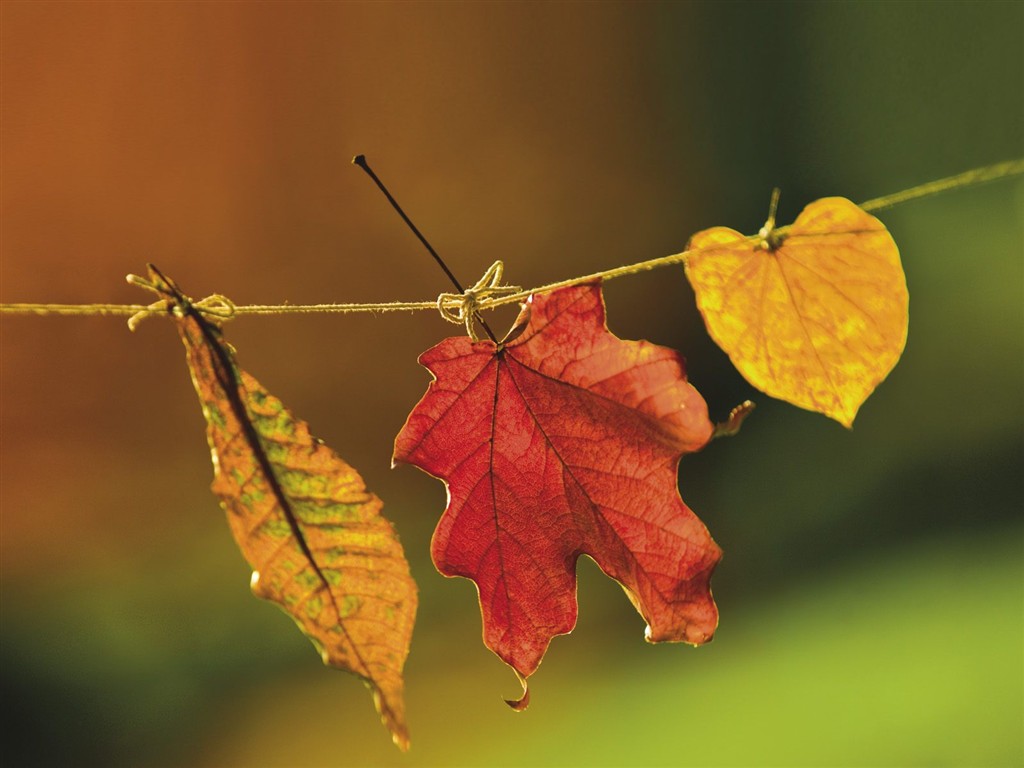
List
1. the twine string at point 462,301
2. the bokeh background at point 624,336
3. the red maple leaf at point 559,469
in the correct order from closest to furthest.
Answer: the twine string at point 462,301
the red maple leaf at point 559,469
the bokeh background at point 624,336

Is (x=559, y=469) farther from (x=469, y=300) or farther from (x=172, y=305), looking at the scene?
(x=172, y=305)

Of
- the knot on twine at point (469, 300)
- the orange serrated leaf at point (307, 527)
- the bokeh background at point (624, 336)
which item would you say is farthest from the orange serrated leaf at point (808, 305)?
the bokeh background at point (624, 336)

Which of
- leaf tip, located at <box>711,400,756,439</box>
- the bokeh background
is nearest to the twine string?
leaf tip, located at <box>711,400,756,439</box>

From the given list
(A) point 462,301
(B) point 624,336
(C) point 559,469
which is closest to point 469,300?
(A) point 462,301

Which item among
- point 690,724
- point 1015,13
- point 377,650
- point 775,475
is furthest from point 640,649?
point 1015,13

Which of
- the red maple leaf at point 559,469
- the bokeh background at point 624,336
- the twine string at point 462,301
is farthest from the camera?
the bokeh background at point 624,336

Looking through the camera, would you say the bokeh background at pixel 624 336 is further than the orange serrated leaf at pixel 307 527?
Yes

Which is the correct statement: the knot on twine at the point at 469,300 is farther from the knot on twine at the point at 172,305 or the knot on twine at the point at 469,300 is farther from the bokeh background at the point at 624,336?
the bokeh background at the point at 624,336

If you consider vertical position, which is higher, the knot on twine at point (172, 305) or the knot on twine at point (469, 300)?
the knot on twine at point (172, 305)
